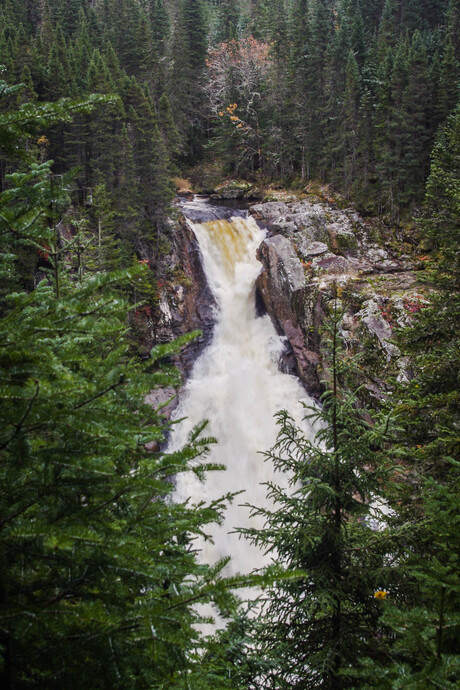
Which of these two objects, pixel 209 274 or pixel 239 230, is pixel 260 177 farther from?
pixel 209 274

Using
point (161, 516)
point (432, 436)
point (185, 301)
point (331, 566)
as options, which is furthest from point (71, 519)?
point (185, 301)

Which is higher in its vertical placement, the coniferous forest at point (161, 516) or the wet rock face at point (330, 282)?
the wet rock face at point (330, 282)

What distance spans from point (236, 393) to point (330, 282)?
7871 millimetres

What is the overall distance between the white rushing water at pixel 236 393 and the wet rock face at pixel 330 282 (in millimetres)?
1270

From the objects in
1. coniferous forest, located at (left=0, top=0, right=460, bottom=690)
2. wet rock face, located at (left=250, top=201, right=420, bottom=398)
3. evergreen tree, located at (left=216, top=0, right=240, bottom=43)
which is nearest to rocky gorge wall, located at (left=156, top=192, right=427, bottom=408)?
wet rock face, located at (left=250, top=201, right=420, bottom=398)

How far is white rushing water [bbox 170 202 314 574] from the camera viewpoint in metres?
16.4

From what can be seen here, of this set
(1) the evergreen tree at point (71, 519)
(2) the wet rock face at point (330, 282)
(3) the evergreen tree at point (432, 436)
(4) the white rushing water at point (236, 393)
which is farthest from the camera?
(2) the wet rock face at point (330, 282)

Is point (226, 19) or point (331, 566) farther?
point (226, 19)

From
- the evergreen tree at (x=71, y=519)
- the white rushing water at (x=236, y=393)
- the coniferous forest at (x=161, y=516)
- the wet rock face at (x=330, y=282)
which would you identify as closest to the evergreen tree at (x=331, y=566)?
the coniferous forest at (x=161, y=516)

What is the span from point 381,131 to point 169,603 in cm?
3659

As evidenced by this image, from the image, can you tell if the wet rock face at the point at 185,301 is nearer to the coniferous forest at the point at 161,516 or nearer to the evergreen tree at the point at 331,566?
the coniferous forest at the point at 161,516

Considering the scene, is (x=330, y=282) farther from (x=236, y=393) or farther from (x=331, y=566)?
(x=331, y=566)

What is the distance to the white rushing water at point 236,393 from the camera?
53.7ft

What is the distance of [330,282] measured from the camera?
22281 mm
